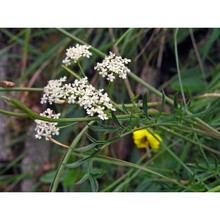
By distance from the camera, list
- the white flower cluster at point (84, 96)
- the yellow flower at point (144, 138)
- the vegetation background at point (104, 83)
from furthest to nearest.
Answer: the vegetation background at point (104, 83) → the yellow flower at point (144, 138) → the white flower cluster at point (84, 96)

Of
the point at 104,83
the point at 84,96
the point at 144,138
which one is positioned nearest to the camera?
the point at 84,96

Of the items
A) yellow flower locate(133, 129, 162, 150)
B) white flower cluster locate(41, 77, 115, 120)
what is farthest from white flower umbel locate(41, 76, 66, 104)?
yellow flower locate(133, 129, 162, 150)

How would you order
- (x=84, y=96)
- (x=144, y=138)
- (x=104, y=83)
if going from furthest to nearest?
1. (x=104, y=83)
2. (x=144, y=138)
3. (x=84, y=96)

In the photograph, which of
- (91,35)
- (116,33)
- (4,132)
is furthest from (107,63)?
(4,132)

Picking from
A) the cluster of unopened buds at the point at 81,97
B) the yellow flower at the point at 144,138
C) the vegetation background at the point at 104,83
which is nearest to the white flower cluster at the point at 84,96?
the cluster of unopened buds at the point at 81,97

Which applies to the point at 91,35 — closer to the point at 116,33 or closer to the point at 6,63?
the point at 116,33

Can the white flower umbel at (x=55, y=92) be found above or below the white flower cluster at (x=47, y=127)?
above

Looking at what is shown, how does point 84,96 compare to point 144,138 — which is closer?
point 84,96

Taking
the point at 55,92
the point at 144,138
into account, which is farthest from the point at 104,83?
the point at 55,92

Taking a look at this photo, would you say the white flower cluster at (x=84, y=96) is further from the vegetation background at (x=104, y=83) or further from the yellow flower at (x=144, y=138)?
the vegetation background at (x=104, y=83)

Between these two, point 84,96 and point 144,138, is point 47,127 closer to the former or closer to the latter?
point 84,96

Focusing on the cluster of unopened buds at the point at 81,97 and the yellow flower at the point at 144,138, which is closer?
the cluster of unopened buds at the point at 81,97
